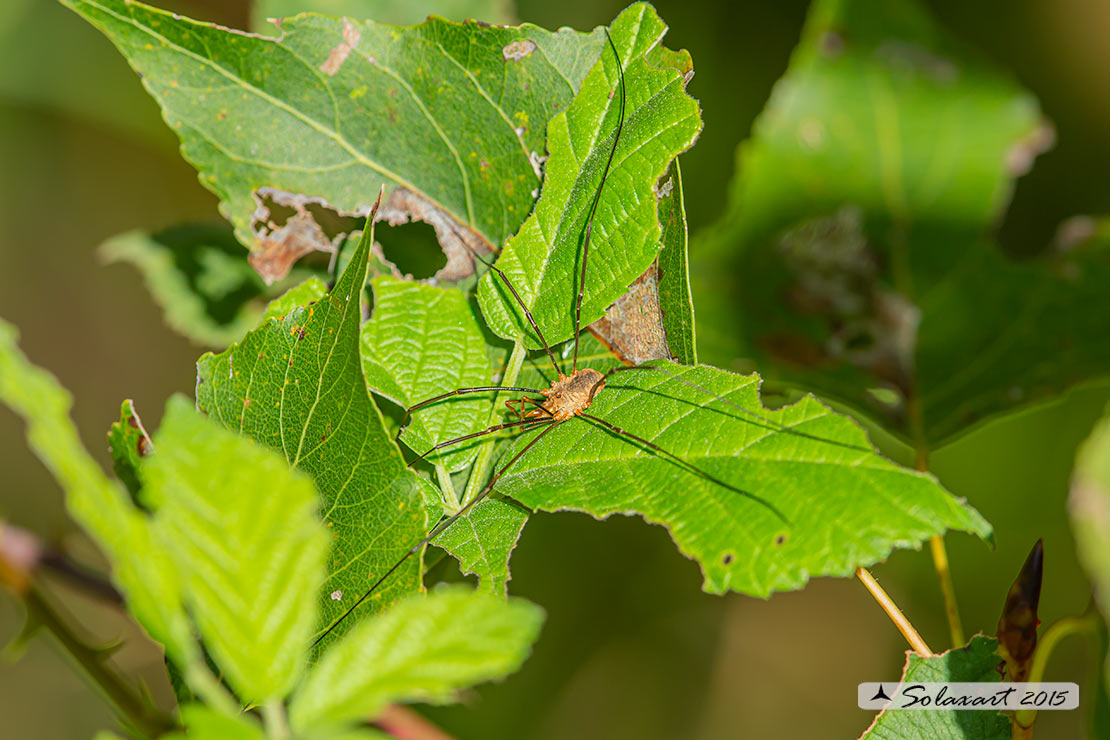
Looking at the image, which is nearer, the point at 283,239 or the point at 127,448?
the point at 127,448

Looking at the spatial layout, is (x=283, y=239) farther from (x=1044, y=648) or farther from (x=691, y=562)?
(x=691, y=562)

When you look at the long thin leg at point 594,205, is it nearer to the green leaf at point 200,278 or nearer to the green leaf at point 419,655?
the green leaf at point 419,655

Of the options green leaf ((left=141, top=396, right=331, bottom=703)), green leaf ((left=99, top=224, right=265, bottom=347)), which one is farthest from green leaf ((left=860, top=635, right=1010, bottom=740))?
green leaf ((left=99, top=224, right=265, bottom=347))

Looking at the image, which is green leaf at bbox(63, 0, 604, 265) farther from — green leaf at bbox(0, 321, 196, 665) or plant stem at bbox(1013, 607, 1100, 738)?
plant stem at bbox(1013, 607, 1100, 738)

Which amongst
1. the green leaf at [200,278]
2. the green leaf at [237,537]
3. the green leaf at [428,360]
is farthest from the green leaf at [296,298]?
the green leaf at [200,278]

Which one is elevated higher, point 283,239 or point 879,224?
point 879,224

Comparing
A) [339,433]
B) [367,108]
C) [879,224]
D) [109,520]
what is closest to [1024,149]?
[879,224]
